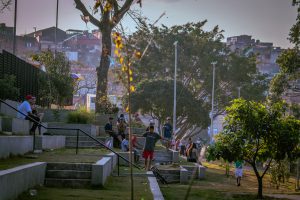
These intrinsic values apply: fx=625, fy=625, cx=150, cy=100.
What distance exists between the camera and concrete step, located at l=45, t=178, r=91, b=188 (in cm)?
1275

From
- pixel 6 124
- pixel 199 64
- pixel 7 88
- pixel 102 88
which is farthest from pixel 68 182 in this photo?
pixel 199 64

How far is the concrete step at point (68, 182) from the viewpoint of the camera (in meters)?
12.7

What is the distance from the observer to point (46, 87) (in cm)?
3328

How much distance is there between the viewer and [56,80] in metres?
35.0

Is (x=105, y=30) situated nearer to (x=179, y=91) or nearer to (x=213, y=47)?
(x=179, y=91)

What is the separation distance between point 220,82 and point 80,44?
61465 mm

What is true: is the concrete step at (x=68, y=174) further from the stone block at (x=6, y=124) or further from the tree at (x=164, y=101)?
the tree at (x=164, y=101)

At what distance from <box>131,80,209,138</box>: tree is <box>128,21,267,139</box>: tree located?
125 inches

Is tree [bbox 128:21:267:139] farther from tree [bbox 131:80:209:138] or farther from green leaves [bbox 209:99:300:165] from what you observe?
green leaves [bbox 209:99:300:165]

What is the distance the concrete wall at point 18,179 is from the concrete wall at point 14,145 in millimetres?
1248

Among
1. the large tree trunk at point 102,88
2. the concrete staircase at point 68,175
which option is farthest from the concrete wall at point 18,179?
the large tree trunk at point 102,88

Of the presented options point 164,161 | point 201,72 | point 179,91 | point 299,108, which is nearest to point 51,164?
point 164,161

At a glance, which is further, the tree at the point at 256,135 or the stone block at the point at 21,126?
the tree at the point at 256,135

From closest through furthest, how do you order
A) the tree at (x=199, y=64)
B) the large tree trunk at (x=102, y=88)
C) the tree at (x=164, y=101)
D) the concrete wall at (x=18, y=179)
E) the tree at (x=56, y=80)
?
the concrete wall at (x=18, y=179) < the tree at (x=56, y=80) < the large tree trunk at (x=102, y=88) < the tree at (x=164, y=101) < the tree at (x=199, y=64)
